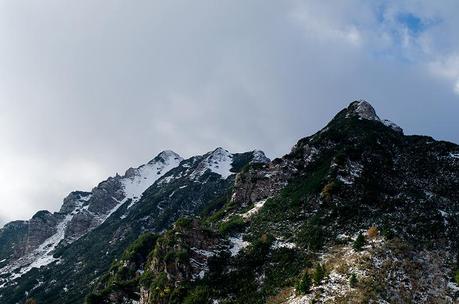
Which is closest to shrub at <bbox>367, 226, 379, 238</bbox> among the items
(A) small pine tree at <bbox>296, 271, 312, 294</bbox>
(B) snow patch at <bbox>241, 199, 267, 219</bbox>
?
(A) small pine tree at <bbox>296, 271, 312, 294</bbox>

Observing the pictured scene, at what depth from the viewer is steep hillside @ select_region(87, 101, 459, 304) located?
178 feet

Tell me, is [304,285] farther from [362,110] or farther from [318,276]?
[362,110]

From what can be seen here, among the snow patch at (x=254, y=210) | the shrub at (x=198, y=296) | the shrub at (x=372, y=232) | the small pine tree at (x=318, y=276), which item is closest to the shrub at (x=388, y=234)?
the shrub at (x=372, y=232)

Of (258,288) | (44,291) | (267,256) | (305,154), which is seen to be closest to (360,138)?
(305,154)

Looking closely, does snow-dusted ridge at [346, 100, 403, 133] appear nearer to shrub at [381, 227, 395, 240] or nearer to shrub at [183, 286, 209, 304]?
shrub at [381, 227, 395, 240]

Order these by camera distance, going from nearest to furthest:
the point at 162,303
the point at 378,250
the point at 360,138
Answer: the point at 378,250
the point at 162,303
the point at 360,138

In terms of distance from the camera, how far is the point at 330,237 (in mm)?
68125

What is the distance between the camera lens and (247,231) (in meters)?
80.8

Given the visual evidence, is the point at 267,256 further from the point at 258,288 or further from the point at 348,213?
the point at 348,213

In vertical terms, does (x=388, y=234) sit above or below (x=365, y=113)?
below

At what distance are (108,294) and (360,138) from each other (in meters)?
61.9

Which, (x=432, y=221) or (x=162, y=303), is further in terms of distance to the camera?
(x=432, y=221)

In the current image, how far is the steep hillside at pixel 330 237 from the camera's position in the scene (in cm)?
5419

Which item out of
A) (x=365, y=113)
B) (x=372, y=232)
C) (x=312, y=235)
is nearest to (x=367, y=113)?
(x=365, y=113)
